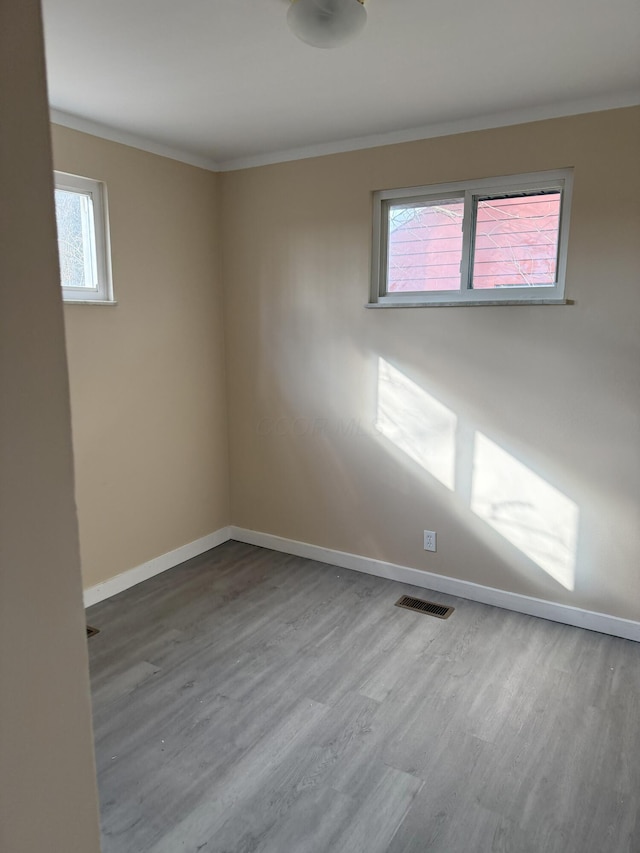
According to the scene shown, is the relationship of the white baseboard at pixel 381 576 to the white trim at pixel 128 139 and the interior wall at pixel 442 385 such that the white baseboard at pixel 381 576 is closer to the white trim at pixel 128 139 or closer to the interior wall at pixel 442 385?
the interior wall at pixel 442 385

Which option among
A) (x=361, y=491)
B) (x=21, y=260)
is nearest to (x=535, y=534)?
(x=361, y=491)

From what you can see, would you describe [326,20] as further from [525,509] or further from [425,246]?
[525,509]

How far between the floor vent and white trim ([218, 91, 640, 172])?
2.44 metres

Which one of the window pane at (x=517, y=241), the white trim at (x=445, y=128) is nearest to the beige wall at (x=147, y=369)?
the white trim at (x=445, y=128)

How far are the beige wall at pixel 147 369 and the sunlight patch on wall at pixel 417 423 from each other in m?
1.21

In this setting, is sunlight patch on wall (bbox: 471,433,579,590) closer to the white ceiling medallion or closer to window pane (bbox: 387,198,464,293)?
window pane (bbox: 387,198,464,293)

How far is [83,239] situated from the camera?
306 centimetres

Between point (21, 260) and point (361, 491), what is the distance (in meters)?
2.91

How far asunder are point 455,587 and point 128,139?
9.87 feet

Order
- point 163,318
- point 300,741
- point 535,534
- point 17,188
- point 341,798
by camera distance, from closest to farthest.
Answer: point 17,188 < point 341,798 < point 300,741 < point 535,534 < point 163,318

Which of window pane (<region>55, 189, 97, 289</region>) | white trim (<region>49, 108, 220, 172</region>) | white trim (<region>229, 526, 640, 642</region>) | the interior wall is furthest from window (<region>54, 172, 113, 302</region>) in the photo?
white trim (<region>229, 526, 640, 642</region>)

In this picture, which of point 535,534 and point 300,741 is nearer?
point 300,741

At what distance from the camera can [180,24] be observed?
195cm

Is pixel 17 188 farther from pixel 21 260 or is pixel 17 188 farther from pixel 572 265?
pixel 572 265
